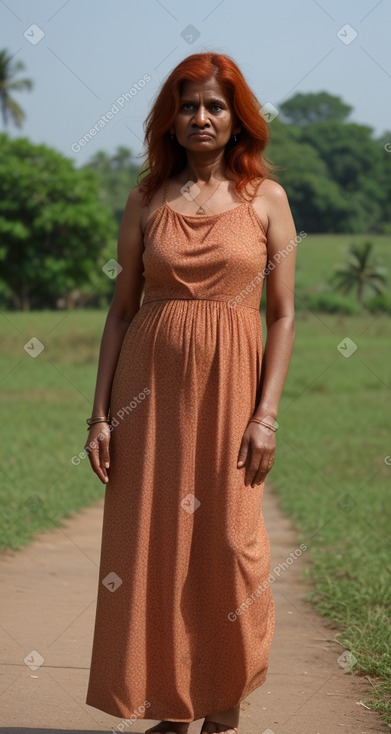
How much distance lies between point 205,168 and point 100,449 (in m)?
0.85

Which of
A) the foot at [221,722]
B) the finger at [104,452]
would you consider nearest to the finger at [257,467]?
the finger at [104,452]

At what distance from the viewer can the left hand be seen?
274 centimetres

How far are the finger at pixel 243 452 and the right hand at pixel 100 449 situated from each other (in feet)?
1.26

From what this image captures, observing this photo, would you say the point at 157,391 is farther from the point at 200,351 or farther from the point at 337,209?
the point at 337,209

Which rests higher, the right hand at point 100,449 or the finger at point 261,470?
the finger at point 261,470

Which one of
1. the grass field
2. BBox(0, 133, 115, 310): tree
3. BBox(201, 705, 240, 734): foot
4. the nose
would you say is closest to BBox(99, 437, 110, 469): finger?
BBox(201, 705, 240, 734): foot

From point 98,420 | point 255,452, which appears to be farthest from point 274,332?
point 98,420

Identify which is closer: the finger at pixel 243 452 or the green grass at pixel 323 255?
the finger at pixel 243 452

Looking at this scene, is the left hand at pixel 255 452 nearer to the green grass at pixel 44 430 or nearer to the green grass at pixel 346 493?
the green grass at pixel 346 493

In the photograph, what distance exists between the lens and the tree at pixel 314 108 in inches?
3093

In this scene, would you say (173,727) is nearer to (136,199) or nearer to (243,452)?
(243,452)

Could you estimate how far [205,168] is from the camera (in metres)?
2.86

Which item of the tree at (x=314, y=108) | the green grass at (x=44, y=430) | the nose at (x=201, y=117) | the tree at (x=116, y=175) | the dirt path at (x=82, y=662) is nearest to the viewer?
the nose at (x=201, y=117)

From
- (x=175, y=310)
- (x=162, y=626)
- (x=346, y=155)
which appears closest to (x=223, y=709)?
(x=162, y=626)
